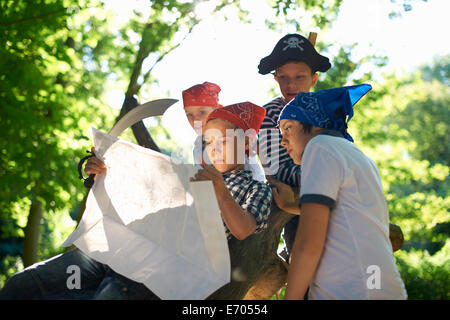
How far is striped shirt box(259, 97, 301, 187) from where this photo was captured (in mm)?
2570

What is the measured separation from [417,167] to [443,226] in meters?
8.11

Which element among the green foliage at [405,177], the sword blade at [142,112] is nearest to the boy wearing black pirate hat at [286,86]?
the sword blade at [142,112]

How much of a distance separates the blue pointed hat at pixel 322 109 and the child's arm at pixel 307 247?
1.64ft

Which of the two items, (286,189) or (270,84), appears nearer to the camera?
(286,189)

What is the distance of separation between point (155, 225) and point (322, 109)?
96 cm

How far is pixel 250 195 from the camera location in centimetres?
212

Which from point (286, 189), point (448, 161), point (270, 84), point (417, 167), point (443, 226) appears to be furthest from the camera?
point (448, 161)

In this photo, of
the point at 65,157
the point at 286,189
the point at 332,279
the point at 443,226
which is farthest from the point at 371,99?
the point at 443,226

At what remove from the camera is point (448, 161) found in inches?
1209

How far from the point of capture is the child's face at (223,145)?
2.31 metres

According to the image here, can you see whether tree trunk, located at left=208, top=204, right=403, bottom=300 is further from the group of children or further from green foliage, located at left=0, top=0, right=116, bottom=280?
green foliage, located at left=0, top=0, right=116, bottom=280

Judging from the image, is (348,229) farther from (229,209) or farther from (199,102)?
(199,102)

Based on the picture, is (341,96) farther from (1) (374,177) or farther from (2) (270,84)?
(2) (270,84)

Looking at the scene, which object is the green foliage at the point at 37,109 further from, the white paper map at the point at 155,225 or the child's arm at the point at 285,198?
the child's arm at the point at 285,198
